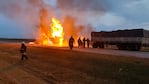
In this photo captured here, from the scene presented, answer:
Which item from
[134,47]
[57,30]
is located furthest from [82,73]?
[57,30]

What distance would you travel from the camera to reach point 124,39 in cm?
5559

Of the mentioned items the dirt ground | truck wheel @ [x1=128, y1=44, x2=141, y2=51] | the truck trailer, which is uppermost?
the truck trailer

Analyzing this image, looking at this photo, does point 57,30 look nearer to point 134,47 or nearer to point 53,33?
point 53,33

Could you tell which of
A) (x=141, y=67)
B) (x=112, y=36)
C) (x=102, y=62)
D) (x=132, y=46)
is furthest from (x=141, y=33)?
(x=141, y=67)

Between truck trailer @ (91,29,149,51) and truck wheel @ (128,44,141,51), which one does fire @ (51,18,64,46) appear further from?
truck wheel @ (128,44,141,51)

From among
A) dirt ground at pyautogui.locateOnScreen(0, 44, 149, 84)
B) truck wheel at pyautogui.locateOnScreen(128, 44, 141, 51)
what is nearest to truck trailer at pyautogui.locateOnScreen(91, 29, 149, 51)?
truck wheel at pyautogui.locateOnScreen(128, 44, 141, 51)

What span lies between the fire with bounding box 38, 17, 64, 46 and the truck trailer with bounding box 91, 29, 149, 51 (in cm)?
1452

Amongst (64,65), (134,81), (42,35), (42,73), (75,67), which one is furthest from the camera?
(42,35)

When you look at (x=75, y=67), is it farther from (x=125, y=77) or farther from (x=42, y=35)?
(x=42, y=35)

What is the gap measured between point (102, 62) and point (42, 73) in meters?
5.71

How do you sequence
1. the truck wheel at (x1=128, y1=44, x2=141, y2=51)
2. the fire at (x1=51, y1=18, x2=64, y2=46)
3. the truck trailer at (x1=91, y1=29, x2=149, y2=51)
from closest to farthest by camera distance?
the truck wheel at (x1=128, y1=44, x2=141, y2=51) → the truck trailer at (x1=91, y1=29, x2=149, y2=51) → the fire at (x1=51, y1=18, x2=64, y2=46)

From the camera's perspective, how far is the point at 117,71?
2441 cm

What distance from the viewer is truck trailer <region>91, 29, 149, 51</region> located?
52.5 meters

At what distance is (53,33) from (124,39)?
2640 cm
